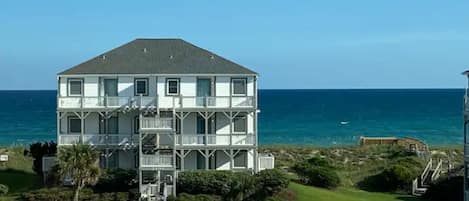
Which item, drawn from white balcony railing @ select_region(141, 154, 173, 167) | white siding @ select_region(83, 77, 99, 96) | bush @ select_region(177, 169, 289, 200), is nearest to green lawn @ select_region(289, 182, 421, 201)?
bush @ select_region(177, 169, 289, 200)

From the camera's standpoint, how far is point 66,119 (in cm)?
4800

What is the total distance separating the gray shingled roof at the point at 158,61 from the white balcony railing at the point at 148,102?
1.36m

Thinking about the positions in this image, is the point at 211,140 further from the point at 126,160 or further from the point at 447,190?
the point at 447,190

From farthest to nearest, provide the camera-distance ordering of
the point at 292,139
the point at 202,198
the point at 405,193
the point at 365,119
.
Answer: the point at 365,119
the point at 292,139
the point at 405,193
the point at 202,198

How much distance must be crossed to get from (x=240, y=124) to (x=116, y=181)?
24.3ft

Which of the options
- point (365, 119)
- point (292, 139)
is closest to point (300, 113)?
point (365, 119)

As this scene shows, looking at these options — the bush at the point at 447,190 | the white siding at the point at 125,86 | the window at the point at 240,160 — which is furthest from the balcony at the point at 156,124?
the bush at the point at 447,190

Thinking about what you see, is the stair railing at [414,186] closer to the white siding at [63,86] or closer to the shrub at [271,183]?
the shrub at [271,183]

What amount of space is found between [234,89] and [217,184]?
5733 mm

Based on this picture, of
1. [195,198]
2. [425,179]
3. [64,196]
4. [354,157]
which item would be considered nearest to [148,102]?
[195,198]

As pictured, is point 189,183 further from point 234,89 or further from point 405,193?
point 405,193

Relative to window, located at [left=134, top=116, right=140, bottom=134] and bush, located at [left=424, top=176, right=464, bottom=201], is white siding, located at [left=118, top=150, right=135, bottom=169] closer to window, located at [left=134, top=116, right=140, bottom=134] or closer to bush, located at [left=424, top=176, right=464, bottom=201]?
window, located at [left=134, top=116, right=140, bottom=134]

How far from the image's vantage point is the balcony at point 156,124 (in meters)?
45.8

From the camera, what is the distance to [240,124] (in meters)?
48.3
